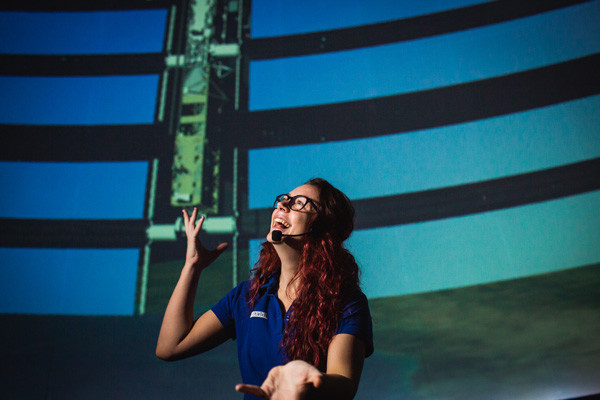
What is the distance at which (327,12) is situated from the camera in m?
3.13

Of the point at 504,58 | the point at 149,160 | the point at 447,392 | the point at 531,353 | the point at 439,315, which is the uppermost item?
the point at 504,58

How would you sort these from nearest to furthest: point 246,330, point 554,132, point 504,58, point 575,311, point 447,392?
point 246,330 → point 447,392 → point 575,311 → point 554,132 → point 504,58

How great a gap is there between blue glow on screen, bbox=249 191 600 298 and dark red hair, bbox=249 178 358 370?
1519mm

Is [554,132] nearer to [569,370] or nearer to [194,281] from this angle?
[569,370]

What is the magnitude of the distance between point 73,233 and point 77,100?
1139mm

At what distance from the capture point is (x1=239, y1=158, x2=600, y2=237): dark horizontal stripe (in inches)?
101

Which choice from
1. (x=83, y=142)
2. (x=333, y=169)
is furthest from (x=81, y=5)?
(x=333, y=169)

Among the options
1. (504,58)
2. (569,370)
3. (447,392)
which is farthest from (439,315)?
(504,58)

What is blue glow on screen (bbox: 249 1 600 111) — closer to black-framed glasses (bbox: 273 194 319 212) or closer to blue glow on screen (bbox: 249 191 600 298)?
blue glow on screen (bbox: 249 191 600 298)

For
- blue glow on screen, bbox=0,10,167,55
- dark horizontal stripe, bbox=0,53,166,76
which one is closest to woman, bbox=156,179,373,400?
dark horizontal stripe, bbox=0,53,166,76

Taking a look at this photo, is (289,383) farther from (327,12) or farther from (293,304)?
(327,12)

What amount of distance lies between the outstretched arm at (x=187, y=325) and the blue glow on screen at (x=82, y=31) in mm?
2693

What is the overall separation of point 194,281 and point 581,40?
11.4ft

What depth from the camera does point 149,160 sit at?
277 cm
